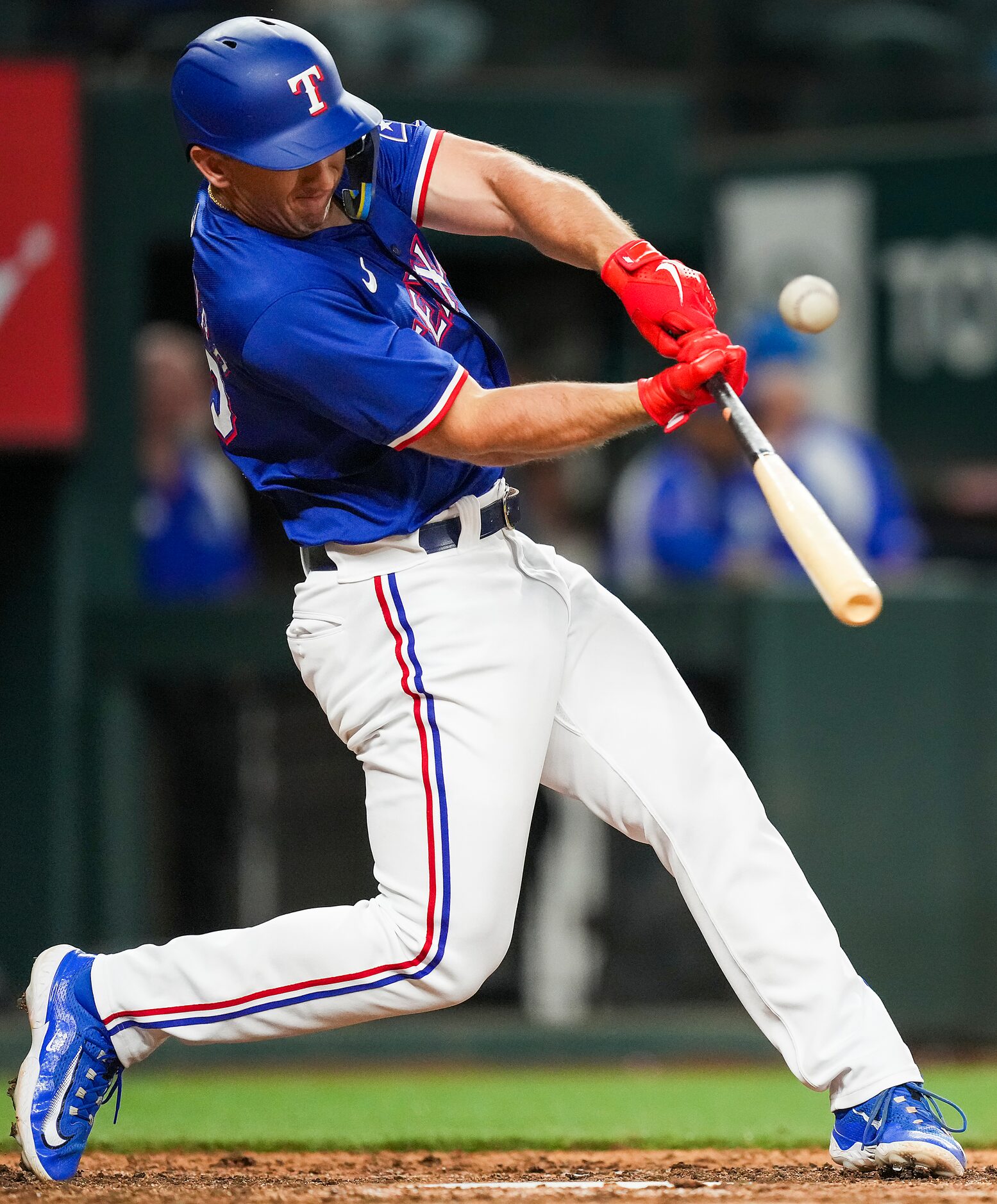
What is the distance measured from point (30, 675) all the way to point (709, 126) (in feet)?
9.43

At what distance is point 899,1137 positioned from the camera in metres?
2.88

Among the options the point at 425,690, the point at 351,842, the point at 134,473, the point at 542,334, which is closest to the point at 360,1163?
the point at 425,690

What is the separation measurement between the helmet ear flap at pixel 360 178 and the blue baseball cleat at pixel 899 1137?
156 centimetres

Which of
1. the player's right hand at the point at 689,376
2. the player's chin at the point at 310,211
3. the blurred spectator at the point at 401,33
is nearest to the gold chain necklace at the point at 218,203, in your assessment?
the player's chin at the point at 310,211

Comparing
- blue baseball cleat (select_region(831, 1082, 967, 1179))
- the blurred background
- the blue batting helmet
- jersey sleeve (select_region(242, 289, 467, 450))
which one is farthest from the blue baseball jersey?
the blurred background

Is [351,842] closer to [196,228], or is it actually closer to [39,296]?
[39,296]

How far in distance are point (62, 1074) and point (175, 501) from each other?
10.0 feet

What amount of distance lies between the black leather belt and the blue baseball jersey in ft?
0.07

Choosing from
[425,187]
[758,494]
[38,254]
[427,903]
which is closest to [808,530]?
[427,903]

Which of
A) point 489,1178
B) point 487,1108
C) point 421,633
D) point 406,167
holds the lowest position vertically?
point 487,1108

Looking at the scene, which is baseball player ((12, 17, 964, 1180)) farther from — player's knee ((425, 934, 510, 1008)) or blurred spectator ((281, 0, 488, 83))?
blurred spectator ((281, 0, 488, 83))

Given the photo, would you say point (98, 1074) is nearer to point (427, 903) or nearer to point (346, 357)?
point (427, 903)

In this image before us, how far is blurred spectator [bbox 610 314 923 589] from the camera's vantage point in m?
5.47

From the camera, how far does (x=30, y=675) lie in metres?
5.65
